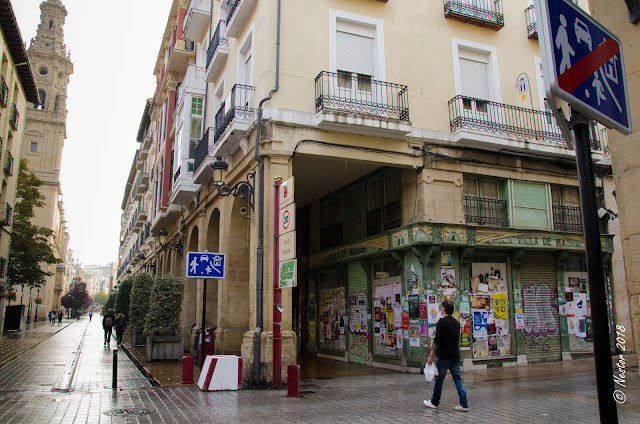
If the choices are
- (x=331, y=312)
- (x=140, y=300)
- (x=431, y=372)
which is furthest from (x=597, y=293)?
(x=140, y=300)

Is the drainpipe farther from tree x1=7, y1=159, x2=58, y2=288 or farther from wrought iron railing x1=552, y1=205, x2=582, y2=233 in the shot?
tree x1=7, y1=159, x2=58, y2=288

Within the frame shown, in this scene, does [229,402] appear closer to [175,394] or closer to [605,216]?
[175,394]

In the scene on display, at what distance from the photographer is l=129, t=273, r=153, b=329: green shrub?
21.0 metres

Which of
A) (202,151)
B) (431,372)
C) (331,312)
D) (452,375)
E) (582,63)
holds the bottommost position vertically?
(452,375)

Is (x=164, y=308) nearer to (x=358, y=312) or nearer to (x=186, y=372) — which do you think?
(x=186, y=372)

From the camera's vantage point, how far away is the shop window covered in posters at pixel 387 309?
529 inches

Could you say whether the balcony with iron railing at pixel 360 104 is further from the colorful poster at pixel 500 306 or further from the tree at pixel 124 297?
the tree at pixel 124 297

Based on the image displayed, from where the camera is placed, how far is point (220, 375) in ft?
32.7

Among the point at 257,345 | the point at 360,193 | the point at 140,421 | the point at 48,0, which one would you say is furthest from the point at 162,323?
the point at 48,0

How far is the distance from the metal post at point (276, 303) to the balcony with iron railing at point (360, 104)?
2287 millimetres

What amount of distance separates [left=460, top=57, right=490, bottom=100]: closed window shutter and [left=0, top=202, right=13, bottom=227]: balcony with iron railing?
22696 mm

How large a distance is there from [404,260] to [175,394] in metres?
6.88

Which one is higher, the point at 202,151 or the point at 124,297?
the point at 202,151

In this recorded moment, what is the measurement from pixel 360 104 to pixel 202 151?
22.6 feet
